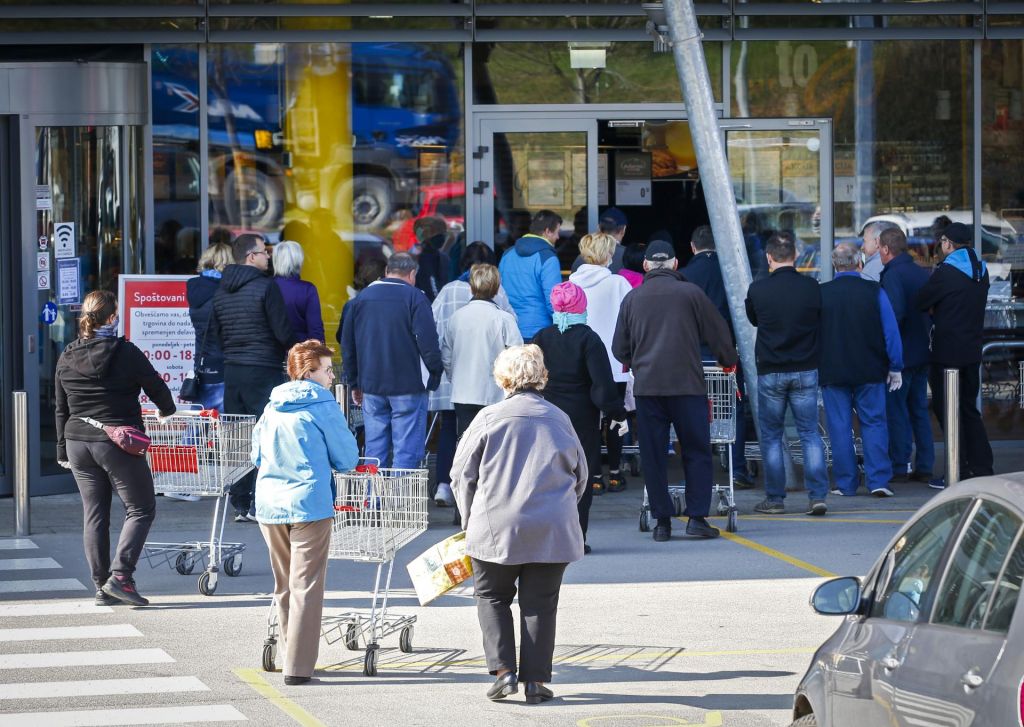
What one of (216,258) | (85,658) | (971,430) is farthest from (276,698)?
(971,430)

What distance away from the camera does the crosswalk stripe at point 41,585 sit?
10320 mm

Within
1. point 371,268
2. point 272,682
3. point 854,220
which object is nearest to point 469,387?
point 371,268

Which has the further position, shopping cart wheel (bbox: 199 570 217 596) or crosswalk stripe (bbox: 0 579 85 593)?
crosswalk stripe (bbox: 0 579 85 593)

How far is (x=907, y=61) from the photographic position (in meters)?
16.6

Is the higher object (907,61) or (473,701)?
(907,61)

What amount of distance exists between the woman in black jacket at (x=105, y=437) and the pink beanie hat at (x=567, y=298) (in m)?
2.53

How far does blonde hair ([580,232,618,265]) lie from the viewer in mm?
13109

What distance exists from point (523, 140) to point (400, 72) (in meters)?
1.39

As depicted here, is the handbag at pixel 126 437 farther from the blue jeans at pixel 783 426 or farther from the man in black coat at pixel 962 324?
the man in black coat at pixel 962 324

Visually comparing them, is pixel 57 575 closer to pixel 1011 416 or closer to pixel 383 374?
pixel 383 374

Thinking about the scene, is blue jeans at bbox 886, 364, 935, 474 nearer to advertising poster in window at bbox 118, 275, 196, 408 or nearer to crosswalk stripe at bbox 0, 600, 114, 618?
advertising poster in window at bbox 118, 275, 196, 408

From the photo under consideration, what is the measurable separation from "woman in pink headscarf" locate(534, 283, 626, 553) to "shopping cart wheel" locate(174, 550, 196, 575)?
2.60m

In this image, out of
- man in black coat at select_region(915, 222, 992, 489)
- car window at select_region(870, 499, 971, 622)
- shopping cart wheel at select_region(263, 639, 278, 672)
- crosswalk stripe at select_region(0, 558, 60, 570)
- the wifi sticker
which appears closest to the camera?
car window at select_region(870, 499, 971, 622)

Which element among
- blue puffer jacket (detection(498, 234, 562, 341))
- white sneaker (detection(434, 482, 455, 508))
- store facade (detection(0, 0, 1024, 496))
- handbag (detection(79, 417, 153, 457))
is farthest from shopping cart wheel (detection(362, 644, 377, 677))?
store facade (detection(0, 0, 1024, 496))
